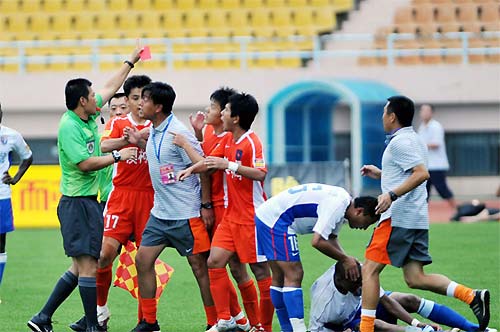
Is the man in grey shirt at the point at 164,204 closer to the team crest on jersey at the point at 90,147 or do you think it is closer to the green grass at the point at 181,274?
the team crest on jersey at the point at 90,147

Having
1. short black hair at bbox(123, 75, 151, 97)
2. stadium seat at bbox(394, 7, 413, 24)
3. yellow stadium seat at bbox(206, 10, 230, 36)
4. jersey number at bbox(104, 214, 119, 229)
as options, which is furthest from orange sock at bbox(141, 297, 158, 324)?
stadium seat at bbox(394, 7, 413, 24)

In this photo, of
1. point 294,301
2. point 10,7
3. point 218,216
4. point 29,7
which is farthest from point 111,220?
point 10,7

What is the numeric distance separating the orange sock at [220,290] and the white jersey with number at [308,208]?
0.59 meters

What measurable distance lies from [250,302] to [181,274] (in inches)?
168

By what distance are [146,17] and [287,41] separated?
359 centimetres

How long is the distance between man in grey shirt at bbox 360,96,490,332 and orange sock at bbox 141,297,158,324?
179 cm

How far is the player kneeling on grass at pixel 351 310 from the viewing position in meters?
9.27

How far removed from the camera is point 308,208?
9.16 m

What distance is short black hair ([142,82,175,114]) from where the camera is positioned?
31.2 ft

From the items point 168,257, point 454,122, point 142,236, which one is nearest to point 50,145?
point 454,122

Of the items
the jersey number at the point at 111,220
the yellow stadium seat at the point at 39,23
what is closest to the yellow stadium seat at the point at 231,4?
the yellow stadium seat at the point at 39,23

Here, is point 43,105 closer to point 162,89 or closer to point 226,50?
point 226,50

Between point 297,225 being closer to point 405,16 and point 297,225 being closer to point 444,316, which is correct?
point 444,316

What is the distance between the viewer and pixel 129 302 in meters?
11.9
